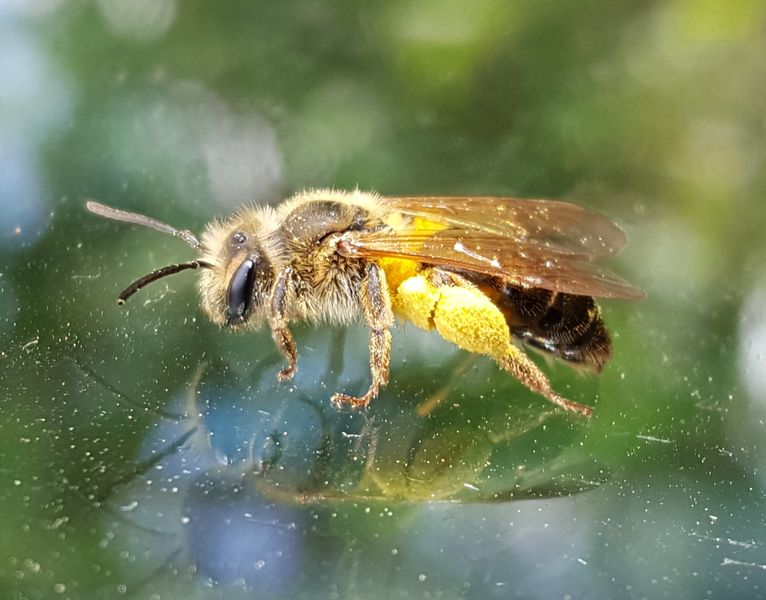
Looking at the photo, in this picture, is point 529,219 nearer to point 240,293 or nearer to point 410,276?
point 410,276

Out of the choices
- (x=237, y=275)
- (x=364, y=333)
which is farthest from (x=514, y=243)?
(x=237, y=275)

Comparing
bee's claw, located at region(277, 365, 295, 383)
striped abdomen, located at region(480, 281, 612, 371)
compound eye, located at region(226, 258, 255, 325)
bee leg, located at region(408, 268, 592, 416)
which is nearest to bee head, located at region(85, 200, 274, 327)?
compound eye, located at region(226, 258, 255, 325)

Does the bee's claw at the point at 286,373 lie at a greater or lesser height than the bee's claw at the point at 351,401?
lesser

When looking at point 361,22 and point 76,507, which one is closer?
point 76,507

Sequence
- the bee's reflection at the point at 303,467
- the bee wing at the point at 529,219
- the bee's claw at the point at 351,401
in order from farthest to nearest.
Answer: the bee wing at the point at 529,219 < the bee's claw at the point at 351,401 < the bee's reflection at the point at 303,467

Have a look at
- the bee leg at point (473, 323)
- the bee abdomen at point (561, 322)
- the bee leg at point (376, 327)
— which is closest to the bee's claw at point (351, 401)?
the bee leg at point (376, 327)

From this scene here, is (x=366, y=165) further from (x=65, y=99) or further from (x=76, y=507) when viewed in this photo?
(x=76, y=507)

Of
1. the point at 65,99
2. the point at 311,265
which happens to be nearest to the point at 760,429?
the point at 311,265

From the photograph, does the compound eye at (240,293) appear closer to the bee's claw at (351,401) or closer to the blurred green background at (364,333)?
the blurred green background at (364,333)
